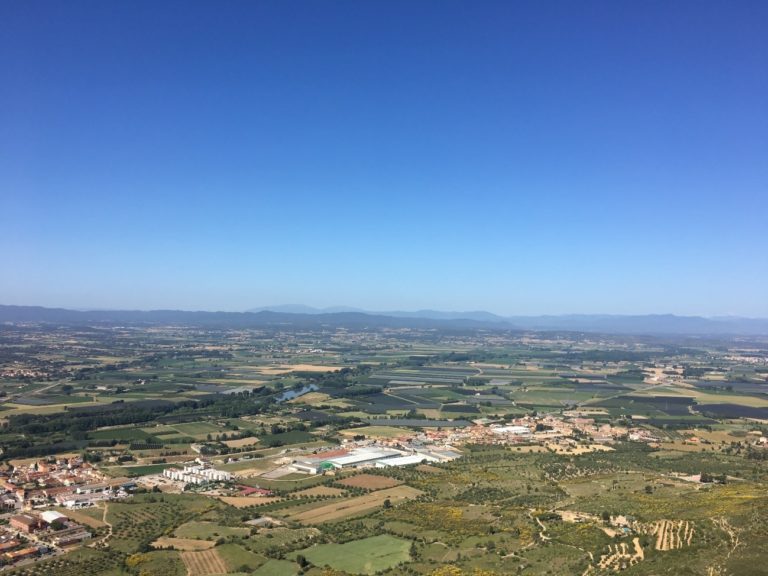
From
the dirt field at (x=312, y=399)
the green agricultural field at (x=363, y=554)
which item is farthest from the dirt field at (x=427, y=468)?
the dirt field at (x=312, y=399)

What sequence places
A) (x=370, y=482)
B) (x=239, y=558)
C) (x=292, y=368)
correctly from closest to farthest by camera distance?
(x=239, y=558)
(x=370, y=482)
(x=292, y=368)

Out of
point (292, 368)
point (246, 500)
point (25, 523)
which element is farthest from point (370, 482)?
point (292, 368)

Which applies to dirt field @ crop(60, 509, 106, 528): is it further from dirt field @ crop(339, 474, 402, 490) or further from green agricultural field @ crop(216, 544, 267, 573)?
dirt field @ crop(339, 474, 402, 490)

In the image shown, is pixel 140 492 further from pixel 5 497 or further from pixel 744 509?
pixel 744 509

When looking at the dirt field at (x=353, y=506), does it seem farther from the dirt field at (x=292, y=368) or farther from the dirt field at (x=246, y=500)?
the dirt field at (x=292, y=368)

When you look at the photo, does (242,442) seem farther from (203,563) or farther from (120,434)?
(203,563)

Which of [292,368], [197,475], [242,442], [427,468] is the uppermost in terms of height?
[292,368]
